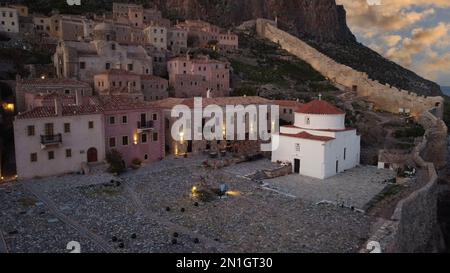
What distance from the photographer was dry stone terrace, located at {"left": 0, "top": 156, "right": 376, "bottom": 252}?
16578mm

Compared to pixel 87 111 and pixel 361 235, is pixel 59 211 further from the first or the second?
pixel 361 235

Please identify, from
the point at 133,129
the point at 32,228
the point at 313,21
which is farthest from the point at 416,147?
the point at 313,21

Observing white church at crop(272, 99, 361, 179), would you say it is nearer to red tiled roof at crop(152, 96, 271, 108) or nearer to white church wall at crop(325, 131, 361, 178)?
white church wall at crop(325, 131, 361, 178)

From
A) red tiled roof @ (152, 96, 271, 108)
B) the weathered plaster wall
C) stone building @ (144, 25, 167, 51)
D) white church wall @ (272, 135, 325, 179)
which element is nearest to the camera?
the weathered plaster wall

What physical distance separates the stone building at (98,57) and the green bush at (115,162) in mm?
18766

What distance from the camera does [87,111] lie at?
28.2 m

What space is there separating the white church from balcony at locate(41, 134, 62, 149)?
59.7 feet

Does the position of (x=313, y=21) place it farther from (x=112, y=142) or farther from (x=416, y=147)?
(x=112, y=142)

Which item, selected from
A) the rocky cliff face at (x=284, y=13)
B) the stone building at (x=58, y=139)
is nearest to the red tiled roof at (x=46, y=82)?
the stone building at (x=58, y=139)

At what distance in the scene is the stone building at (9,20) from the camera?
56.8m

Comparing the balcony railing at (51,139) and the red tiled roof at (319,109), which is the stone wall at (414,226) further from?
the balcony railing at (51,139)

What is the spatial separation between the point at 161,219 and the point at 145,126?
14.0 m

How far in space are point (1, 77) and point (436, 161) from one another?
52.0 meters

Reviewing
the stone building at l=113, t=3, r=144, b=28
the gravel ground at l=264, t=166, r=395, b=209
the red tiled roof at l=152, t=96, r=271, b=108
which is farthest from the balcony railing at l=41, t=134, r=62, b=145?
the stone building at l=113, t=3, r=144, b=28
